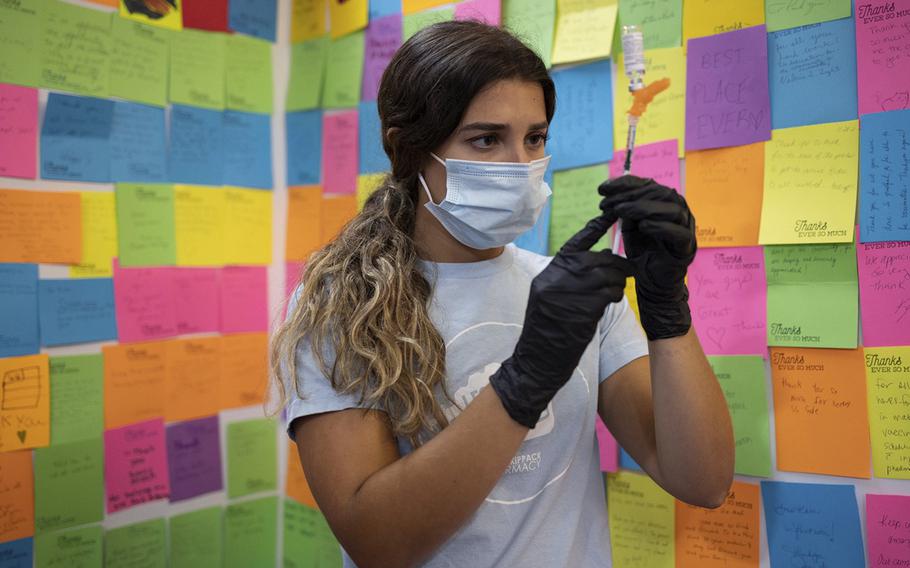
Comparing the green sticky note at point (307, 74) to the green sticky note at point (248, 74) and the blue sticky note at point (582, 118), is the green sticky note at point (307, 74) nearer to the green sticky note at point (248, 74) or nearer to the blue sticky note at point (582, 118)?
the green sticky note at point (248, 74)

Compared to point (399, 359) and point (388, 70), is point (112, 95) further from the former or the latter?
point (399, 359)

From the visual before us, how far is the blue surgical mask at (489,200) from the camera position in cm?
108

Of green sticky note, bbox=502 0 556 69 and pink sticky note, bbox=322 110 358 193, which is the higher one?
green sticky note, bbox=502 0 556 69

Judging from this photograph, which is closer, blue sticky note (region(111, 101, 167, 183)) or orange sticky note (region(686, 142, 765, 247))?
orange sticky note (region(686, 142, 765, 247))

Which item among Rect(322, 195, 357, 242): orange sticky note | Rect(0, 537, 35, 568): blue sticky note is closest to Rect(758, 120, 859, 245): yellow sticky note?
Rect(322, 195, 357, 242): orange sticky note

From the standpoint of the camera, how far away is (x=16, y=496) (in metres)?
1.57

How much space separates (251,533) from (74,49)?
1.28 metres

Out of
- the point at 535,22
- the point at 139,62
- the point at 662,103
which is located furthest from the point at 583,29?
the point at 139,62

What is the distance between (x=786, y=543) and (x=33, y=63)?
1768mm

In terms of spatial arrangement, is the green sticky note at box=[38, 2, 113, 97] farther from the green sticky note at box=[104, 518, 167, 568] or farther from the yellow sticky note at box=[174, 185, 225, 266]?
the green sticky note at box=[104, 518, 167, 568]

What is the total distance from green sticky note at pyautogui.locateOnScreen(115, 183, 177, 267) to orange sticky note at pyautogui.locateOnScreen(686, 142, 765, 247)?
1214mm

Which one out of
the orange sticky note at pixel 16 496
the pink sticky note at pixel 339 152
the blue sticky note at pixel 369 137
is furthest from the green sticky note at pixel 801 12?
the orange sticky note at pixel 16 496

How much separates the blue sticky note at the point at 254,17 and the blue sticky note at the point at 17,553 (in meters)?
1.32

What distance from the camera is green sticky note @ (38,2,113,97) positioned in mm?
1616
